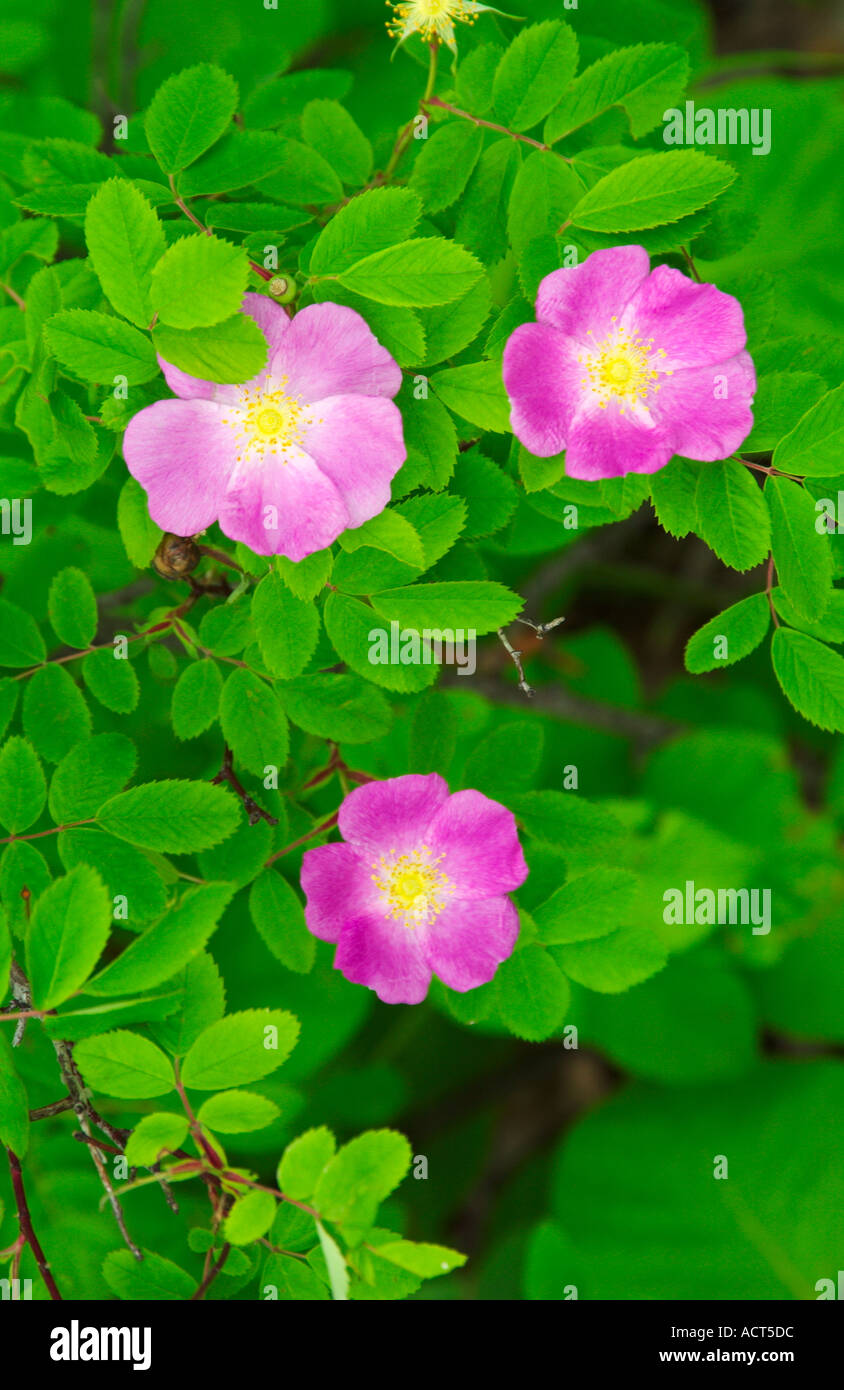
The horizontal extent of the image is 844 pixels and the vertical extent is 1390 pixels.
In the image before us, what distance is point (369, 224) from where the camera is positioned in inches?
30.1

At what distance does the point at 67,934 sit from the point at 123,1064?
128mm

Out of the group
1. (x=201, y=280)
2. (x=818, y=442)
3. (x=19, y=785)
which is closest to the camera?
(x=201, y=280)

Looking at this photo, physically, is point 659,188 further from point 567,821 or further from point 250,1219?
point 250,1219

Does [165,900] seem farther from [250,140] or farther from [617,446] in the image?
[250,140]

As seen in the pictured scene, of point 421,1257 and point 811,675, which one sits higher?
point 811,675

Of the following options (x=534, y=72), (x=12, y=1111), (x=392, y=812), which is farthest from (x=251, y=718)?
(x=534, y=72)

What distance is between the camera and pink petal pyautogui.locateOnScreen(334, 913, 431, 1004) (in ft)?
3.23

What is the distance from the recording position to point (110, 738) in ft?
3.12

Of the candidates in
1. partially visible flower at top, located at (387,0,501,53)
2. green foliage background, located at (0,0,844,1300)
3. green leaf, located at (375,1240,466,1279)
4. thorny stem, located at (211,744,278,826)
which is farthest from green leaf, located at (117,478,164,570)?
green leaf, located at (375,1240,466,1279)

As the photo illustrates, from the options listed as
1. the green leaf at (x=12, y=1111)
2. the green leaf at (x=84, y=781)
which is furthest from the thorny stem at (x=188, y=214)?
the green leaf at (x=12, y=1111)

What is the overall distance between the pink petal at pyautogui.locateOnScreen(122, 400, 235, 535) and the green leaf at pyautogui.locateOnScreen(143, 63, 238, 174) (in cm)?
21

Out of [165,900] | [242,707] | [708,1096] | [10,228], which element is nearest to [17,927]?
[165,900]

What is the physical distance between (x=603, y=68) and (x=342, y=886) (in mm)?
721
